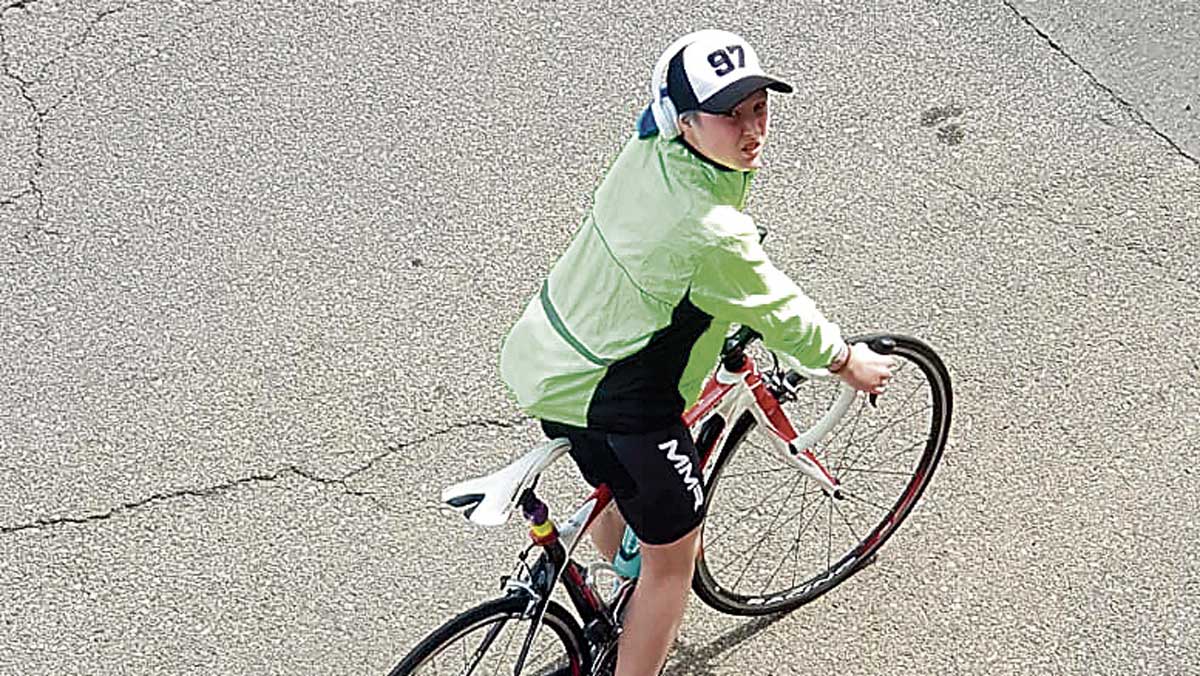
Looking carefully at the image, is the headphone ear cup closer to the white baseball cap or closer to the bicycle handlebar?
the white baseball cap

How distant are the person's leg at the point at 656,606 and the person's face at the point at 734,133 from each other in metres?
1.07

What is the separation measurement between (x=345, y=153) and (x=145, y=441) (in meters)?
1.57

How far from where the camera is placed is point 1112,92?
6375mm

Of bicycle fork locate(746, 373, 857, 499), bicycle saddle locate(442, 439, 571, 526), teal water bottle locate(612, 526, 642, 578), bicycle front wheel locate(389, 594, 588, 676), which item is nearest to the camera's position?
bicycle saddle locate(442, 439, 571, 526)

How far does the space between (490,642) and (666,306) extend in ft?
3.45

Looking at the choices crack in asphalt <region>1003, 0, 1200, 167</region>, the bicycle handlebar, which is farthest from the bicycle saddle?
crack in asphalt <region>1003, 0, 1200, 167</region>

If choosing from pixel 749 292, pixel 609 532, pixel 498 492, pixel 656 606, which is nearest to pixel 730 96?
pixel 749 292

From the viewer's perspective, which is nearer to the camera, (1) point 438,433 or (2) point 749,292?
(2) point 749,292

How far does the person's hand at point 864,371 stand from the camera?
3.61m

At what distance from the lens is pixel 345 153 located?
6.19 meters

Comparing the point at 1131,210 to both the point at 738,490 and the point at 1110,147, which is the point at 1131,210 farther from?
the point at 738,490

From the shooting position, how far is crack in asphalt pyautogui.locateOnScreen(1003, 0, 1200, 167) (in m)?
6.14

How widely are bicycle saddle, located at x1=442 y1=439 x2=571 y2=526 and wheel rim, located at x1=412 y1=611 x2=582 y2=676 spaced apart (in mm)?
294

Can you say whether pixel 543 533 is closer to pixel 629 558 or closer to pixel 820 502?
pixel 629 558
